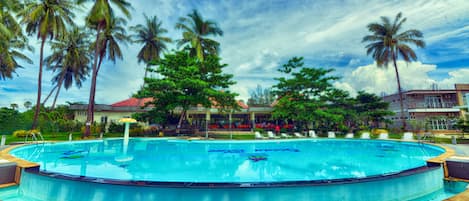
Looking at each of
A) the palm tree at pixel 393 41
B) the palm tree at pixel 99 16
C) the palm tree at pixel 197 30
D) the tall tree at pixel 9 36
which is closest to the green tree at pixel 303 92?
the palm tree at pixel 197 30

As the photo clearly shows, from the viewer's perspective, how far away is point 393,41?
21812 mm

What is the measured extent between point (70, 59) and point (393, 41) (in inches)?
1469

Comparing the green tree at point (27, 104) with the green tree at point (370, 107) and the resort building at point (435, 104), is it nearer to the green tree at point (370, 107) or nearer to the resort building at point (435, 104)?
the green tree at point (370, 107)

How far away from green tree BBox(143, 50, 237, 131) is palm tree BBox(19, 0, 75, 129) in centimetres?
812

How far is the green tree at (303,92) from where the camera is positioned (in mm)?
18266

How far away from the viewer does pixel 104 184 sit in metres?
3.39

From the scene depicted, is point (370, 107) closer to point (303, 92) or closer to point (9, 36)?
point (303, 92)

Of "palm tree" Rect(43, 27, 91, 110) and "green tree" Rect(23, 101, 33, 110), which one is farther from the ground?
"palm tree" Rect(43, 27, 91, 110)

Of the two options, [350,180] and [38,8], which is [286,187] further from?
[38,8]

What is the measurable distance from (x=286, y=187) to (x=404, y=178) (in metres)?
2.55

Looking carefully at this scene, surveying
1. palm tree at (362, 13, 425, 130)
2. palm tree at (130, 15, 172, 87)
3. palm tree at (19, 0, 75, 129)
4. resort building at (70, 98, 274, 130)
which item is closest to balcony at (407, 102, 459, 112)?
palm tree at (362, 13, 425, 130)

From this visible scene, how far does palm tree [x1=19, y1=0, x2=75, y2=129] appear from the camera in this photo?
15.3 metres

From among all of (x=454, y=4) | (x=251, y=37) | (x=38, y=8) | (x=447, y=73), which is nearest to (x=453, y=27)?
(x=454, y=4)

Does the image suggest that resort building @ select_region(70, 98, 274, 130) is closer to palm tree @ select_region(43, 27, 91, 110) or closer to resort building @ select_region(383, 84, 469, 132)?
palm tree @ select_region(43, 27, 91, 110)
